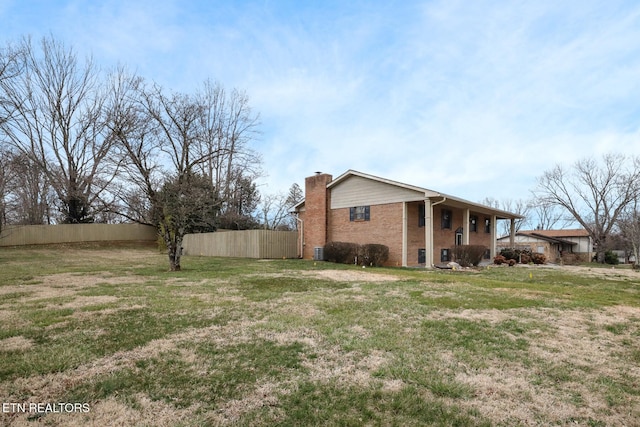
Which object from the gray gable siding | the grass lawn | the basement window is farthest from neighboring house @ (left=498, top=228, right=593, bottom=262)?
the grass lawn

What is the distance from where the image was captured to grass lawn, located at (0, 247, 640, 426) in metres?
2.90

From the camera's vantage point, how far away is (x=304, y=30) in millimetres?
13219

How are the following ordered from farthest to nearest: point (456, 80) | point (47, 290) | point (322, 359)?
point (456, 80)
point (47, 290)
point (322, 359)

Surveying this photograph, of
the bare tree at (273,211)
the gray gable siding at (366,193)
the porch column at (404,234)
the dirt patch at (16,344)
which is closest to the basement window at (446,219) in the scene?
the porch column at (404,234)

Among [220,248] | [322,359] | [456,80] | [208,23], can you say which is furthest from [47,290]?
[220,248]

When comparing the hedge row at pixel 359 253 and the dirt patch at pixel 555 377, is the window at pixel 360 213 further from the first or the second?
the dirt patch at pixel 555 377

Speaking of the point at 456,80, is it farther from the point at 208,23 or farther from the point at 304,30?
the point at 208,23

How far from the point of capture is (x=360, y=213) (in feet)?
65.0

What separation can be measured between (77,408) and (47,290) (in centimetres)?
737

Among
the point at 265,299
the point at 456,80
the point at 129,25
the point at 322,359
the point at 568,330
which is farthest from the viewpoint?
the point at 456,80

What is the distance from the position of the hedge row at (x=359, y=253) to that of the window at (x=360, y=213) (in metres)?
1.72

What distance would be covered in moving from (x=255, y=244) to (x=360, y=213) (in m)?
7.35

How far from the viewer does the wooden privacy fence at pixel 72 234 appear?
88.2ft

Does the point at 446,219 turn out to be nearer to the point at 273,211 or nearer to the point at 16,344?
the point at 16,344
